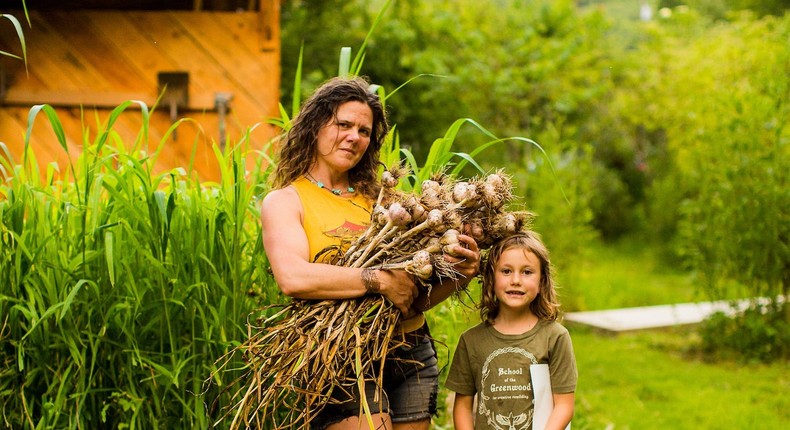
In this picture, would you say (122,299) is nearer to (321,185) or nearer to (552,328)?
(321,185)

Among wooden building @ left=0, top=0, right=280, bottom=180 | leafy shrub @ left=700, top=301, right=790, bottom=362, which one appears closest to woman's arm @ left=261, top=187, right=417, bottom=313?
wooden building @ left=0, top=0, right=280, bottom=180

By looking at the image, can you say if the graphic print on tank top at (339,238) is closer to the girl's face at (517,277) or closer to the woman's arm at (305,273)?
the woman's arm at (305,273)

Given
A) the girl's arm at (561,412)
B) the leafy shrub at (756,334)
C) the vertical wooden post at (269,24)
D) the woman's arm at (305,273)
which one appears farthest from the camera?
the leafy shrub at (756,334)

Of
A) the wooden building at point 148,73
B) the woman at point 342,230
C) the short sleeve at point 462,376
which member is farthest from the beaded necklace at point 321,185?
the wooden building at point 148,73

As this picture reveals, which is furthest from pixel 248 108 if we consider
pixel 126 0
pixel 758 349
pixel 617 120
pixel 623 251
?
pixel 617 120

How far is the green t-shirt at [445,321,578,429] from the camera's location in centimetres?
252

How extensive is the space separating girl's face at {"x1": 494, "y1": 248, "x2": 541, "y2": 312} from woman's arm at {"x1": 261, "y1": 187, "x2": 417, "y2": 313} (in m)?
0.35

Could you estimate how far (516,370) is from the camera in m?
2.53

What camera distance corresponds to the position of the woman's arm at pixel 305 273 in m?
2.25

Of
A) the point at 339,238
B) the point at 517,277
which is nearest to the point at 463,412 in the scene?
the point at 517,277

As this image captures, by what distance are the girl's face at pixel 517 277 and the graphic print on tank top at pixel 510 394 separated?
15cm

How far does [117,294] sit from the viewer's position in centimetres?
279

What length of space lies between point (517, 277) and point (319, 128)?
2.32 ft

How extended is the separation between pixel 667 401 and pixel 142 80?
415 cm
